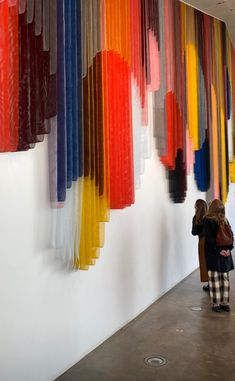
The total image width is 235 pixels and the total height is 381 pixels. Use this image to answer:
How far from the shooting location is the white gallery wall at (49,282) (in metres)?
2.28

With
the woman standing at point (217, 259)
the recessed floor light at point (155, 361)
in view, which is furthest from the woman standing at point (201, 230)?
the recessed floor light at point (155, 361)

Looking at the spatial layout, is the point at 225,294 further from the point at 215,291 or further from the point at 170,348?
the point at 170,348

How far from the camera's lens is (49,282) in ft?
8.59

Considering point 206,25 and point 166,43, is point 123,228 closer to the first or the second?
point 166,43

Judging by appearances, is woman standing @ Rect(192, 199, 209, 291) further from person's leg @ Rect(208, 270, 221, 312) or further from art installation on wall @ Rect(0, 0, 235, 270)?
person's leg @ Rect(208, 270, 221, 312)

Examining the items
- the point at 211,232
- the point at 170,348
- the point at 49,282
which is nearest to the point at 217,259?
the point at 211,232

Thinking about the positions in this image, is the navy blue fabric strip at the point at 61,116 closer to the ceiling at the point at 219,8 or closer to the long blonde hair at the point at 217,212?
the long blonde hair at the point at 217,212

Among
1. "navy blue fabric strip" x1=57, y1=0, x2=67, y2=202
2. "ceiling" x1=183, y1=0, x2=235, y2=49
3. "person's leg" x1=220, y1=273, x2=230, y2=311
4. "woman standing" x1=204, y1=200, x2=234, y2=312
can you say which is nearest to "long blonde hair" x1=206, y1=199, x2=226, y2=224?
"woman standing" x1=204, y1=200, x2=234, y2=312

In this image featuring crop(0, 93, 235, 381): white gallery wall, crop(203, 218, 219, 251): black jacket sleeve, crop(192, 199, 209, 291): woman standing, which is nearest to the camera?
crop(0, 93, 235, 381): white gallery wall

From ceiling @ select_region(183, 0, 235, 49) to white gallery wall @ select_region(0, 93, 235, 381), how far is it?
2.56 m

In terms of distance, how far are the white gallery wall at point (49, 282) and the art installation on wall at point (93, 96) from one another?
0.44 ft

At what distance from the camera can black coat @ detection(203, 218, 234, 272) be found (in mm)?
3996

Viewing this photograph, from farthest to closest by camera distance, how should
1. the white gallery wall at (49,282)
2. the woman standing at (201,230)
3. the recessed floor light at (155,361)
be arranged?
the woman standing at (201,230) < the recessed floor light at (155,361) < the white gallery wall at (49,282)

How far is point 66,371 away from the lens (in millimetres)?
2758
